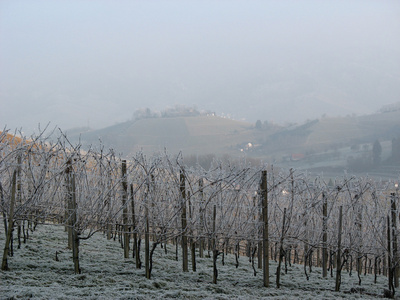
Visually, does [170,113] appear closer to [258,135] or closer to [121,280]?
[258,135]

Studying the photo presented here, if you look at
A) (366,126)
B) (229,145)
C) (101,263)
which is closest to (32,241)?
(101,263)

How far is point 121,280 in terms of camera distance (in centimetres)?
665

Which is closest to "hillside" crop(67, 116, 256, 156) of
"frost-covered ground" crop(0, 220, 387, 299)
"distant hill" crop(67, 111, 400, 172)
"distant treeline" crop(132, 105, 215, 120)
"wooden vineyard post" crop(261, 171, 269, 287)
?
"distant hill" crop(67, 111, 400, 172)

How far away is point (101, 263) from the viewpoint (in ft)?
26.1

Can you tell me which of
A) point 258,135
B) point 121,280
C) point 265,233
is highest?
point 258,135

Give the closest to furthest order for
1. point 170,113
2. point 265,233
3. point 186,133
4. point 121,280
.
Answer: point 121,280
point 265,233
point 186,133
point 170,113

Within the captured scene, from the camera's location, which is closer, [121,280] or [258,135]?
[121,280]

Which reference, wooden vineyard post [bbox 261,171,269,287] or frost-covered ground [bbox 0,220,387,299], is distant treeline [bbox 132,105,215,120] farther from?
wooden vineyard post [bbox 261,171,269,287]

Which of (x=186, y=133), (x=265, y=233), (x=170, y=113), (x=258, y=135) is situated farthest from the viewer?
(x=170, y=113)

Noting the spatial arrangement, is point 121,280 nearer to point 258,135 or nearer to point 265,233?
point 265,233

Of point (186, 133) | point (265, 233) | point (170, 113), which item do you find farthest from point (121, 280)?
point (170, 113)

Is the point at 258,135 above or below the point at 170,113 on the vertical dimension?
below

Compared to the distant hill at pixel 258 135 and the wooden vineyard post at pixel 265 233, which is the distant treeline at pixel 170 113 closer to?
the distant hill at pixel 258 135

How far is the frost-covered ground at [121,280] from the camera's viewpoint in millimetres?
5719
